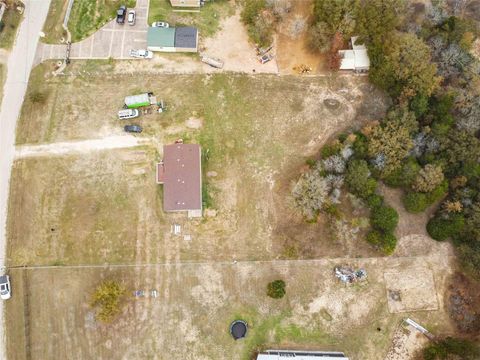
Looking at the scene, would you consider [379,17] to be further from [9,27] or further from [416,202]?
[9,27]

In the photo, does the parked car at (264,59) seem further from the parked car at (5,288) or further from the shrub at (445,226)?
the parked car at (5,288)

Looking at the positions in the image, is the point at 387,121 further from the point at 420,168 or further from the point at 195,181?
the point at 195,181

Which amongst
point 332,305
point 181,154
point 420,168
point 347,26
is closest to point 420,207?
point 420,168

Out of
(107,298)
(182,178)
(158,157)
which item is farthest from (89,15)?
(107,298)

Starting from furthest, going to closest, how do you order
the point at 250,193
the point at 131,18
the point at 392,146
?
the point at 131,18 → the point at 250,193 → the point at 392,146

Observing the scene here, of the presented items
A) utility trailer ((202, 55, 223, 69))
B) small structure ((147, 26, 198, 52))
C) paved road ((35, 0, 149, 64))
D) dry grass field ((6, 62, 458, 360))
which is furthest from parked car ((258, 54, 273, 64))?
paved road ((35, 0, 149, 64))

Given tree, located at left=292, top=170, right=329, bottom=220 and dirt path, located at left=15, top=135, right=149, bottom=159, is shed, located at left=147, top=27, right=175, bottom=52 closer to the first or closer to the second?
dirt path, located at left=15, top=135, right=149, bottom=159
